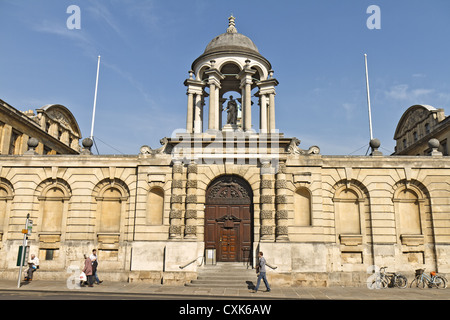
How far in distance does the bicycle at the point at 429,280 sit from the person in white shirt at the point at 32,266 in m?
21.9

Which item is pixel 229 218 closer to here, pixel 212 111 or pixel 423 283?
pixel 212 111

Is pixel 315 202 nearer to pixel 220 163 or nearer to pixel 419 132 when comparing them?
pixel 220 163

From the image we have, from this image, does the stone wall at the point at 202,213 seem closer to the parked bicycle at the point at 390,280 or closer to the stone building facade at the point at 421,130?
the parked bicycle at the point at 390,280

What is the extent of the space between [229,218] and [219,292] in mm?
5277

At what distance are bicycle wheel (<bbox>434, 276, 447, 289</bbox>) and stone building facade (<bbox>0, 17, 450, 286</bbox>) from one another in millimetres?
969

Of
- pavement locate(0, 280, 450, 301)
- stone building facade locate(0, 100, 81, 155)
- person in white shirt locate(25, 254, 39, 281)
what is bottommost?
pavement locate(0, 280, 450, 301)

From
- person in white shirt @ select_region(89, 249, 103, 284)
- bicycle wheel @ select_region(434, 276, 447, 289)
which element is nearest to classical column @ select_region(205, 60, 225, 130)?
person in white shirt @ select_region(89, 249, 103, 284)

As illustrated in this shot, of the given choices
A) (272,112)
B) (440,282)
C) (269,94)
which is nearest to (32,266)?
(272,112)

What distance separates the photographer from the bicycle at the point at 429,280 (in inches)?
821

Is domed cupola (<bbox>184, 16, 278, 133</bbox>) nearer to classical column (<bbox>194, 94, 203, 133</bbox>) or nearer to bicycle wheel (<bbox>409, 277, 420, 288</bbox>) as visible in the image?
classical column (<bbox>194, 94, 203, 133</bbox>)

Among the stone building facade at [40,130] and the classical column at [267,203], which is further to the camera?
the stone building facade at [40,130]

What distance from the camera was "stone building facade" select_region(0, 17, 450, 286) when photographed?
843 inches

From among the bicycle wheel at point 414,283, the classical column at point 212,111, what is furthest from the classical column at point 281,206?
the bicycle wheel at point 414,283

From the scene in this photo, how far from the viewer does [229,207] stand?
22.3 metres
